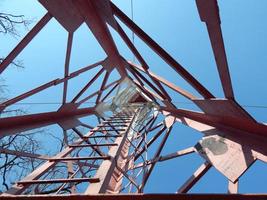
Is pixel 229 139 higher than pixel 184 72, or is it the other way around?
pixel 184 72

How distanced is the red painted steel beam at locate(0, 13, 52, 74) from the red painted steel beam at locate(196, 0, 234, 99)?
8.46ft

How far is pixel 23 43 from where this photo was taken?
4.15 metres

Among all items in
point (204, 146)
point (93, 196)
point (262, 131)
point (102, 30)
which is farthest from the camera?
point (102, 30)

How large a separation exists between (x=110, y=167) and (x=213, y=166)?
1.38m

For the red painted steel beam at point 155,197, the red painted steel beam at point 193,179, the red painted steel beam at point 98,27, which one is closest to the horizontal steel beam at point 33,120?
the red painted steel beam at point 98,27

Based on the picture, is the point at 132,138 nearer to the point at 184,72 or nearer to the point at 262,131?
the point at 184,72

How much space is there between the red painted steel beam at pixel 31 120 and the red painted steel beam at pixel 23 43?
812mm

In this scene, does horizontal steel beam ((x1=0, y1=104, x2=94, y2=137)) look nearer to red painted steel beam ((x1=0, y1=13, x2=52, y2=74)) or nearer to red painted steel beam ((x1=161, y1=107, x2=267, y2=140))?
red painted steel beam ((x1=0, y1=13, x2=52, y2=74))

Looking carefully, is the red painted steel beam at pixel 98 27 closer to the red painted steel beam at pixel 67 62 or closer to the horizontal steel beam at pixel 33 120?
the red painted steel beam at pixel 67 62

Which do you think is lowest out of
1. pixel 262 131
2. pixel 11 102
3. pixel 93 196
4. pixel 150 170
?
pixel 150 170

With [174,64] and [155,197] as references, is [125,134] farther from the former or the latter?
[155,197]

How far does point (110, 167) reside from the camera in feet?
13.4

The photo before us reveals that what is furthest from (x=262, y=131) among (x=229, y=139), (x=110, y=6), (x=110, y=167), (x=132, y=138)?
(x=132, y=138)

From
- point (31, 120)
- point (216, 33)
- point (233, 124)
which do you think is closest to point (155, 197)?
point (216, 33)
